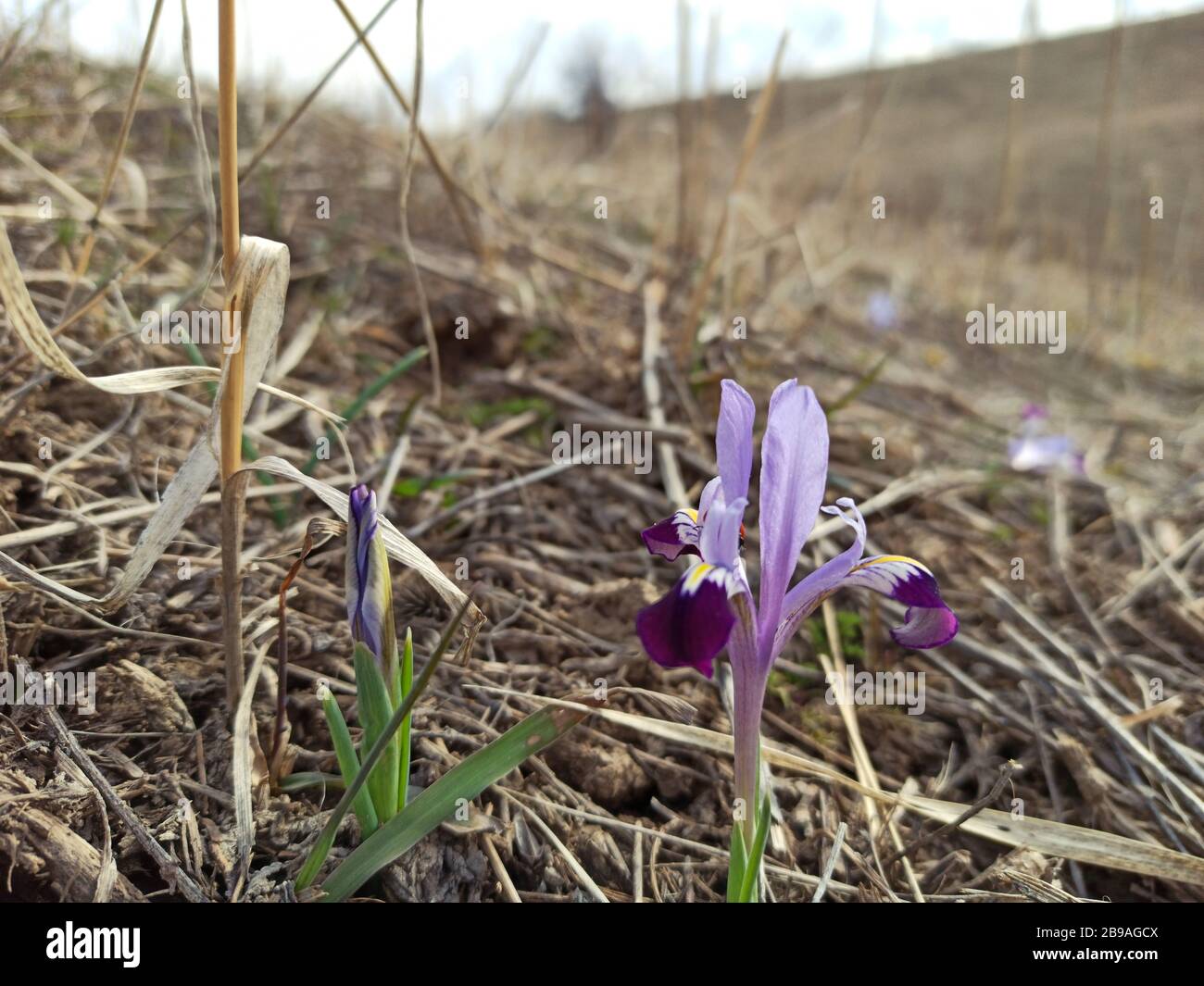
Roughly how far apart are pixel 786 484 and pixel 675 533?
199mm

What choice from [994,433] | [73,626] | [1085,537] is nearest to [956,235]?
[994,433]

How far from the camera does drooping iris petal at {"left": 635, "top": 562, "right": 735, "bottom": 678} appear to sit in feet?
4.01

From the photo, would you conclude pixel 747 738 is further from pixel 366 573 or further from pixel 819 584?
pixel 366 573

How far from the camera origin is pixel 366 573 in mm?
1480

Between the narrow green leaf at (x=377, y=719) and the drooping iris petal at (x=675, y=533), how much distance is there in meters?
0.51

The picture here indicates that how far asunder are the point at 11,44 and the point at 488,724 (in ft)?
7.24

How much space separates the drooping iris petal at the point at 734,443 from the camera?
1.40 metres

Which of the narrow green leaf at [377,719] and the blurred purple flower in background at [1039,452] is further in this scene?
the blurred purple flower in background at [1039,452]

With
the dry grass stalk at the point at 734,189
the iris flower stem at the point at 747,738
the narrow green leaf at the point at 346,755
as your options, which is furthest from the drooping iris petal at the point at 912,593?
the dry grass stalk at the point at 734,189

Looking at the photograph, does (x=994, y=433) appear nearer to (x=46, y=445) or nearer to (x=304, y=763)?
(x=304, y=763)

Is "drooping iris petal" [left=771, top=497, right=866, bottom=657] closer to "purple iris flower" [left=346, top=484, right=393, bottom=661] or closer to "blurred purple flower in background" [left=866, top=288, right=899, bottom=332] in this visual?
"purple iris flower" [left=346, top=484, right=393, bottom=661]

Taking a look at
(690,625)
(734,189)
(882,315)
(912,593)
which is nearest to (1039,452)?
(734,189)

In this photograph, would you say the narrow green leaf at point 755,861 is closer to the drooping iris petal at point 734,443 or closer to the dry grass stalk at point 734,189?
the drooping iris petal at point 734,443

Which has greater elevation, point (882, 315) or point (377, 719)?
point (882, 315)
